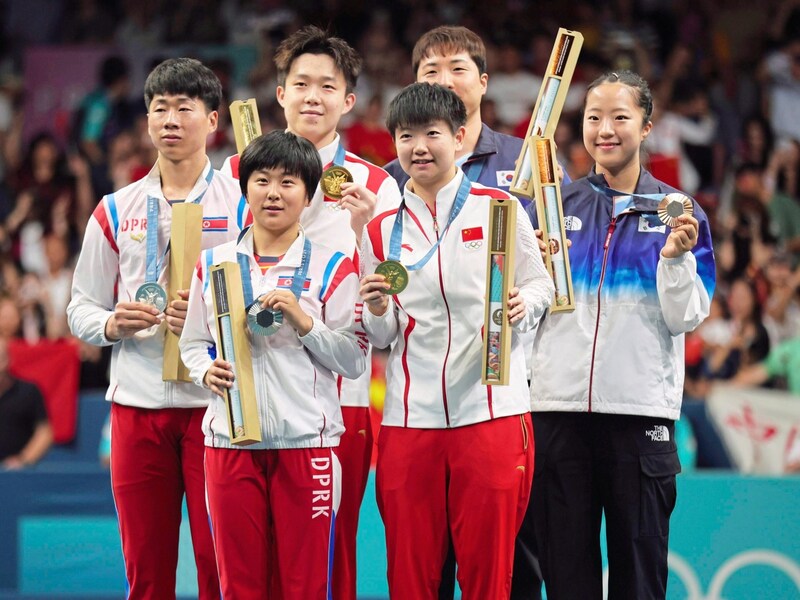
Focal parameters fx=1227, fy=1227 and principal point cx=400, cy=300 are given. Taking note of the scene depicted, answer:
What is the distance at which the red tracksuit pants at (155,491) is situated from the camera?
426 centimetres

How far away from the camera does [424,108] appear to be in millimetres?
4070

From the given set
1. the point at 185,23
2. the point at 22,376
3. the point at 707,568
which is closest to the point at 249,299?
the point at 707,568

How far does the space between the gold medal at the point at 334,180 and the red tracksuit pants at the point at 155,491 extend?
0.90 metres

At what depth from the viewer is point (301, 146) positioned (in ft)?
13.5

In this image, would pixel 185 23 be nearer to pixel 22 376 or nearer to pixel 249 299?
pixel 22 376

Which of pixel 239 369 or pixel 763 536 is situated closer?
pixel 239 369

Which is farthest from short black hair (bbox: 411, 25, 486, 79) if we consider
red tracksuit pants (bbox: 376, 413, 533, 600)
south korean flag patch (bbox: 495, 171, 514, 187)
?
red tracksuit pants (bbox: 376, 413, 533, 600)

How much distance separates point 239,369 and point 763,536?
11.7 ft

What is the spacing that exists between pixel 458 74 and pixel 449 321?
1266 millimetres

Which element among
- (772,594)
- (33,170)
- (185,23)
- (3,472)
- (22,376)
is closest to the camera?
(772,594)

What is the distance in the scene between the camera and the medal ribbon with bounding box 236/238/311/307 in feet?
13.2

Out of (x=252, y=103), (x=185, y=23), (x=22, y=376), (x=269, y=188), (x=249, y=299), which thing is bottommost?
(x=22, y=376)

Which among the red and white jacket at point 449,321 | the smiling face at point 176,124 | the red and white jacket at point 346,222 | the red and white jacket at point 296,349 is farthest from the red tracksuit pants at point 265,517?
the smiling face at point 176,124

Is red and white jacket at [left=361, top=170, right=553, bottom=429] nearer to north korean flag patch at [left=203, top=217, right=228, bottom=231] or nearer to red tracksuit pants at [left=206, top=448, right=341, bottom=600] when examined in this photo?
red tracksuit pants at [left=206, top=448, right=341, bottom=600]
